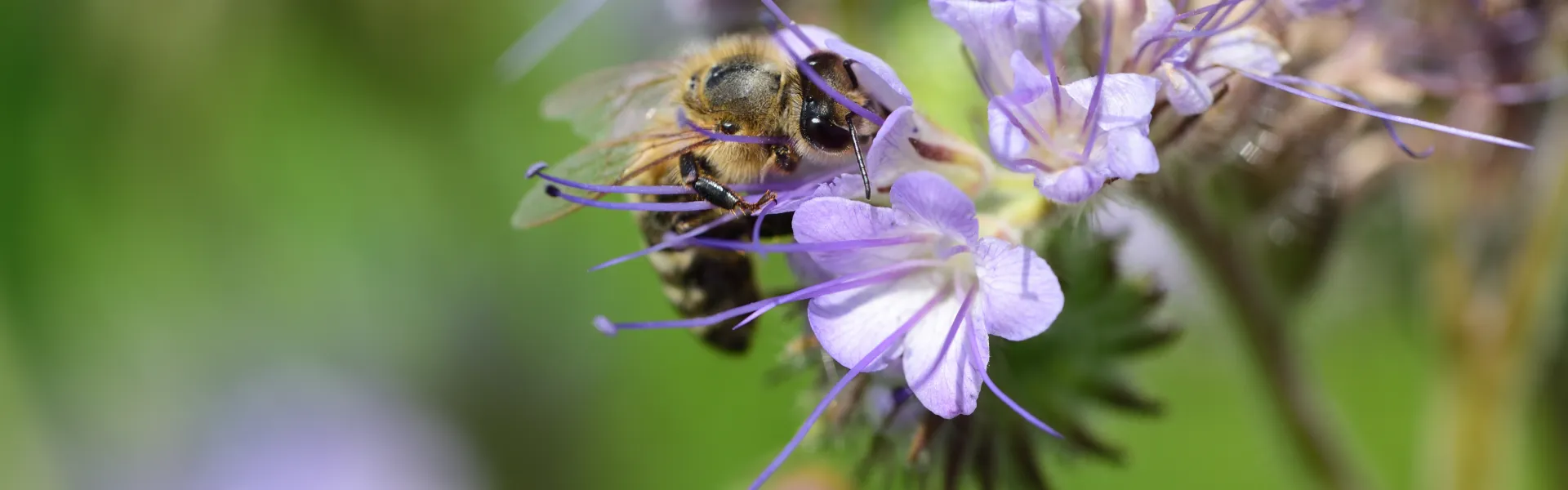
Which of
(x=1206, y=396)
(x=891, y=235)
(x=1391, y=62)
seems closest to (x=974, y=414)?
(x=891, y=235)

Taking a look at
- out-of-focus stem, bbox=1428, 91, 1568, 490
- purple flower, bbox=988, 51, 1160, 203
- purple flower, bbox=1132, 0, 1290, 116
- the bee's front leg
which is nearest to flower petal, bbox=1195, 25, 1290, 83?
purple flower, bbox=1132, 0, 1290, 116

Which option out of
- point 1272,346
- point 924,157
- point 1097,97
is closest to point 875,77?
point 924,157

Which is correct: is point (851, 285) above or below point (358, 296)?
above

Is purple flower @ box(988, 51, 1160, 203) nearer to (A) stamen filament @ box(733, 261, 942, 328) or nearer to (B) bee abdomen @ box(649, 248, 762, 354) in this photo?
(A) stamen filament @ box(733, 261, 942, 328)

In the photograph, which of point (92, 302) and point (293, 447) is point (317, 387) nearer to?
point (293, 447)

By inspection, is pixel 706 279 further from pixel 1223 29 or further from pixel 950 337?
pixel 1223 29

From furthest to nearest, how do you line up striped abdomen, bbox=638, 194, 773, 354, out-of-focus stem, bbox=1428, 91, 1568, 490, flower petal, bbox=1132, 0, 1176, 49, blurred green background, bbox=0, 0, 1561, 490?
blurred green background, bbox=0, 0, 1561, 490 < out-of-focus stem, bbox=1428, 91, 1568, 490 < striped abdomen, bbox=638, 194, 773, 354 < flower petal, bbox=1132, 0, 1176, 49
